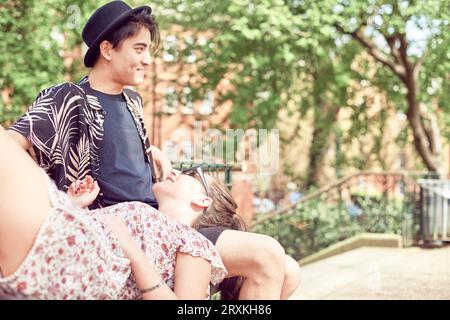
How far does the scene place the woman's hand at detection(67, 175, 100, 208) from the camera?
9.05 ft

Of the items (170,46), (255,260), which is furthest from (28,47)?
(255,260)

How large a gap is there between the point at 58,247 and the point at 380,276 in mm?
7508

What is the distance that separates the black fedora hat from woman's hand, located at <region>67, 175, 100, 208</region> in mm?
824

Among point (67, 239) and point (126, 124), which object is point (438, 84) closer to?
point (126, 124)

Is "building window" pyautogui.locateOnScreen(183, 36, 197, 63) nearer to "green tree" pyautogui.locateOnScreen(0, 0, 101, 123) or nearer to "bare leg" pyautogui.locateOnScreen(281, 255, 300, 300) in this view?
"green tree" pyautogui.locateOnScreen(0, 0, 101, 123)

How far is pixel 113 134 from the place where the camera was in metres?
3.43

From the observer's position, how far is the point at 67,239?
2480mm

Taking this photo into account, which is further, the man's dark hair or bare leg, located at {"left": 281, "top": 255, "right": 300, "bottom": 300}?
the man's dark hair

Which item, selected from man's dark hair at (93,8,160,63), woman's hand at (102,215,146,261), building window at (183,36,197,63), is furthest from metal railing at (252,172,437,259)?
woman's hand at (102,215,146,261)

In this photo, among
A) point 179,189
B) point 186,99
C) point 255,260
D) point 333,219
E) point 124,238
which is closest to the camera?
point 124,238

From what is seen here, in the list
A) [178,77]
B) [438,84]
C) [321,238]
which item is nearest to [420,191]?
[321,238]

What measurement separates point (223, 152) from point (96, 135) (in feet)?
46.3

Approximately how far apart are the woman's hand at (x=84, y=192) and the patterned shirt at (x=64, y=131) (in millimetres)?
248

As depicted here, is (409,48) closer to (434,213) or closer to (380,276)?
(434,213)
